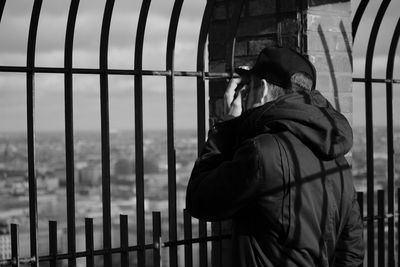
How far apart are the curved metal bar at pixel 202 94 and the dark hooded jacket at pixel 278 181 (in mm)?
815

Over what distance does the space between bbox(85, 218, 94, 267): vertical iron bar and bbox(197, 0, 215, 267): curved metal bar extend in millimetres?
582

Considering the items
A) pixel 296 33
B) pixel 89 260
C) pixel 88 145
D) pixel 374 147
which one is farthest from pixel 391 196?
pixel 89 260

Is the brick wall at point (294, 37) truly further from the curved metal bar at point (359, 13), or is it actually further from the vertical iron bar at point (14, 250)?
the vertical iron bar at point (14, 250)

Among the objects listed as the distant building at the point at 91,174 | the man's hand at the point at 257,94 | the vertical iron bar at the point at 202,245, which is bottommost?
the vertical iron bar at the point at 202,245

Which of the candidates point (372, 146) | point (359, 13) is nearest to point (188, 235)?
point (372, 146)

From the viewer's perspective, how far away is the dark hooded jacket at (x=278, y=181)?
2445mm

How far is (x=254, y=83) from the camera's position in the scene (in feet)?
8.93

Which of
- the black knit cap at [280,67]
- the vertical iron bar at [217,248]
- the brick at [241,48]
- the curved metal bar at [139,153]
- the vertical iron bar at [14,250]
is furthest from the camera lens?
the brick at [241,48]

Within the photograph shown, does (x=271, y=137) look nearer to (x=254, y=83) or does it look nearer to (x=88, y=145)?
(x=254, y=83)

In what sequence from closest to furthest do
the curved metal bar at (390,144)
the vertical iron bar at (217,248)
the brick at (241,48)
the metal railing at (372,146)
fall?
the vertical iron bar at (217,248), the brick at (241,48), the metal railing at (372,146), the curved metal bar at (390,144)

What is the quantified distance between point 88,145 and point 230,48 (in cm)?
89

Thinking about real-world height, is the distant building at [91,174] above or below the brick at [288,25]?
below

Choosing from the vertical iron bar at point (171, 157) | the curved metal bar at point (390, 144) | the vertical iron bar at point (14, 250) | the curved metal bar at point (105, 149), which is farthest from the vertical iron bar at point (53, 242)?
the curved metal bar at point (390, 144)

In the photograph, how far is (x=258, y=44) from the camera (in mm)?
3617
